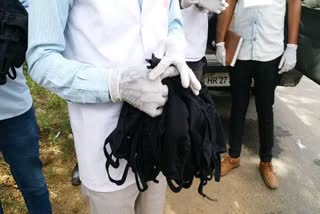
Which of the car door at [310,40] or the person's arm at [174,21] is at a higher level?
the person's arm at [174,21]

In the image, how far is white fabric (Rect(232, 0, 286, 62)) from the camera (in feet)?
7.67

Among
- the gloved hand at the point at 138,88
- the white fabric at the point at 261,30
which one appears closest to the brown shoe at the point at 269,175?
the white fabric at the point at 261,30

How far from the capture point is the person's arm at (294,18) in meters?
2.34

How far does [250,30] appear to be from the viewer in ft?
7.89

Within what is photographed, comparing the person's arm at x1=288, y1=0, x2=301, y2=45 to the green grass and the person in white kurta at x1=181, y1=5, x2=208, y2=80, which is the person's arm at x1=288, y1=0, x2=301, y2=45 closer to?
the person in white kurta at x1=181, y1=5, x2=208, y2=80

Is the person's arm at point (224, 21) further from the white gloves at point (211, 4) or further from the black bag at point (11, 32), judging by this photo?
the black bag at point (11, 32)

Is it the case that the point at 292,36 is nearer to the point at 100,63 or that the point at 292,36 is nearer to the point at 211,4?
the point at 211,4

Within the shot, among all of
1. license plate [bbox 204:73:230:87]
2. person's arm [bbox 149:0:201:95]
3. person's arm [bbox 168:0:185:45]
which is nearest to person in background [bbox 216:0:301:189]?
license plate [bbox 204:73:230:87]

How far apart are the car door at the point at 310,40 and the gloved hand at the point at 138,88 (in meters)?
1.71

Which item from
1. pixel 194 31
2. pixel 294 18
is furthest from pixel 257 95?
pixel 194 31

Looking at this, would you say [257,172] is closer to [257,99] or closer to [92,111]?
[257,99]

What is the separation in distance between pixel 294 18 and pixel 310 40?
0.69ft

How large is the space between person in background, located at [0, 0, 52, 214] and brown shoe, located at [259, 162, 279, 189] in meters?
1.60

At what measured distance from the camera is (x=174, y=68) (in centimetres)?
110
